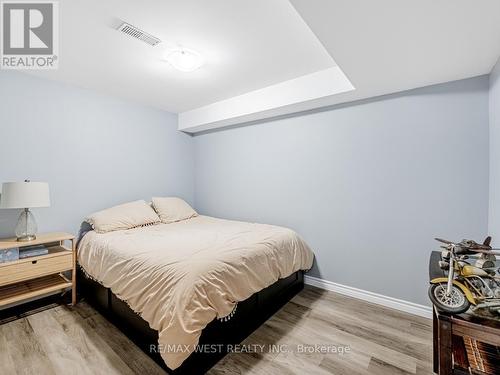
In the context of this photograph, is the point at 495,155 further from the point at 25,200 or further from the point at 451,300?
the point at 25,200

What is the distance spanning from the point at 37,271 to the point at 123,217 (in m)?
0.87

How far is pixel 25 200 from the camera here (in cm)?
209

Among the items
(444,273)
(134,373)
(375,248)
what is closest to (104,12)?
(134,373)

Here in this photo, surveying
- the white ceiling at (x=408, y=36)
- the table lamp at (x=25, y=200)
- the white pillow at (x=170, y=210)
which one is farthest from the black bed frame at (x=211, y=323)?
the white ceiling at (x=408, y=36)

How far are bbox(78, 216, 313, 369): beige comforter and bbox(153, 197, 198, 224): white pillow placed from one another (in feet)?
1.61

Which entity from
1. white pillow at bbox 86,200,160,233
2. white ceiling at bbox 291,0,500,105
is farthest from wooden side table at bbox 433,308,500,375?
white pillow at bbox 86,200,160,233

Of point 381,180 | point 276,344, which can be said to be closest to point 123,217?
point 276,344

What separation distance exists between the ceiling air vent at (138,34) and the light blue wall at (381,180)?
64.9 inches

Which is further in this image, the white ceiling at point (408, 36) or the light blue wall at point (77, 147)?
the light blue wall at point (77, 147)

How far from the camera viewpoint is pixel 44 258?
7.15 feet

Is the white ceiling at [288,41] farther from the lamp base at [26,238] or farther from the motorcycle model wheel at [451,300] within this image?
the lamp base at [26,238]

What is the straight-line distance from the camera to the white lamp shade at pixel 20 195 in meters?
2.05

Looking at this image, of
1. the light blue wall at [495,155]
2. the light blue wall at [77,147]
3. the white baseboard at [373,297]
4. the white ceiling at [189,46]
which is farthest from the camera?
the light blue wall at [77,147]

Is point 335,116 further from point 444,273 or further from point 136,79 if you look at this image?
point 136,79
